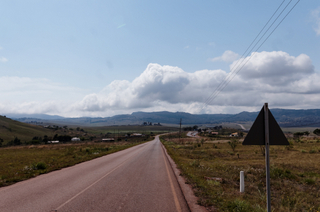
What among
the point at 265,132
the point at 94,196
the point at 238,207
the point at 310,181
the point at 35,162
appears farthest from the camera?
the point at 35,162

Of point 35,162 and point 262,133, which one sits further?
point 35,162

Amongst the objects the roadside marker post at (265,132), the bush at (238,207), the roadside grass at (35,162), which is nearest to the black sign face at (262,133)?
the roadside marker post at (265,132)

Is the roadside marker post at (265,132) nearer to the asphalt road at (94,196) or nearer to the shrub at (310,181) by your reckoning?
the asphalt road at (94,196)

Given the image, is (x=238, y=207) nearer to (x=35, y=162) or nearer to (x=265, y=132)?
(x=265, y=132)

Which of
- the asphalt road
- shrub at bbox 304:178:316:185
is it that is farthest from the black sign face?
shrub at bbox 304:178:316:185

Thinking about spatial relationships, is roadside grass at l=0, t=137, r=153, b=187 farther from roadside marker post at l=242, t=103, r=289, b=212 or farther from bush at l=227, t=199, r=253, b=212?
roadside marker post at l=242, t=103, r=289, b=212

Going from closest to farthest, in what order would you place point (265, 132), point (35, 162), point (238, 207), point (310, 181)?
1. point (265, 132)
2. point (238, 207)
3. point (310, 181)
4. point (35, 162)

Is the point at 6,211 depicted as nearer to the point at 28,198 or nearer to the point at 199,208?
the point at 28,198

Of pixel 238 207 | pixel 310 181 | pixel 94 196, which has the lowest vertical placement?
pixel 310 181

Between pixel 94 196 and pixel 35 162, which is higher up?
pixel 94 196

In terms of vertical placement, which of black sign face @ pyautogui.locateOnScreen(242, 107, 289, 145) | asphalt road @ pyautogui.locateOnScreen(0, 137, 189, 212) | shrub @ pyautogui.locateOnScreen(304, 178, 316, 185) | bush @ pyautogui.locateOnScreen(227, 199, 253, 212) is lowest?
shrub @ pyautogui.locateOnScreen(304, 178, 316, 185)

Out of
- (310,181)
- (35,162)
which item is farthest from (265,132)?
(35,162)

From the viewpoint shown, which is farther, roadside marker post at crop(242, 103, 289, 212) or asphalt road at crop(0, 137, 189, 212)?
asphalt road at crop(0, 137, 189, 212)

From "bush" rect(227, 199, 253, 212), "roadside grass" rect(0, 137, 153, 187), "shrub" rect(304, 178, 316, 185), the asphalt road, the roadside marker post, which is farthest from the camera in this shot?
"roadside grass" rect(0, 137, 153, 187)
